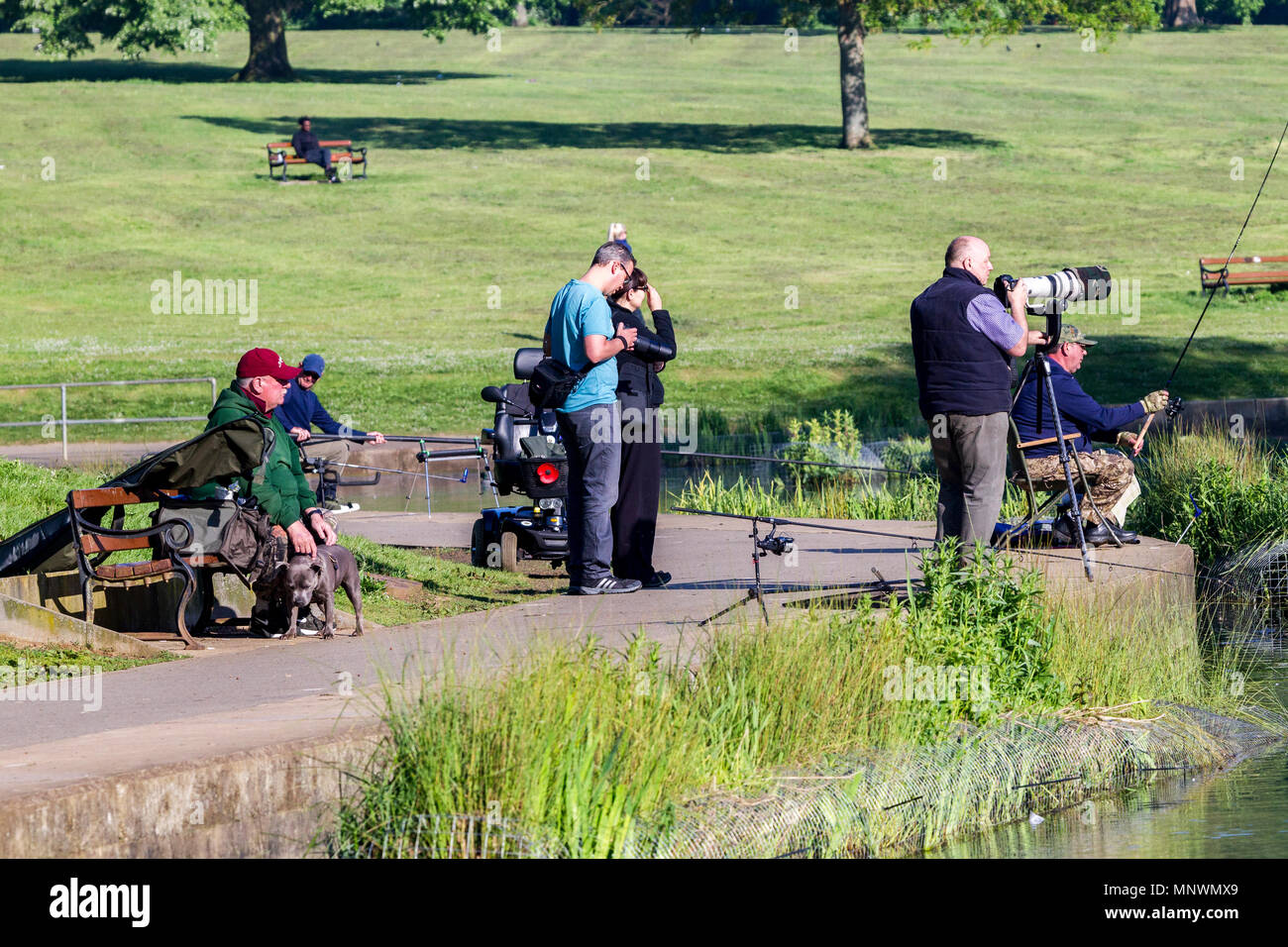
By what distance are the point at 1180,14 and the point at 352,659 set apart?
83129 mm

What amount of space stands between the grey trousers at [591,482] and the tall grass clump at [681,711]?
185 centimetres

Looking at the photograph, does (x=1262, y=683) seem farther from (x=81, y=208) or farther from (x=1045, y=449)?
(x=81, y=208)

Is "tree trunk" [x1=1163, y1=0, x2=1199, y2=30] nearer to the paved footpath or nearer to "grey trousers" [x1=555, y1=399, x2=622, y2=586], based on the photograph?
the paved footpath

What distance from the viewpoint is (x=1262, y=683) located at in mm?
9609

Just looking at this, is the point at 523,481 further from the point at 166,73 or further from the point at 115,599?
the point at 166,73

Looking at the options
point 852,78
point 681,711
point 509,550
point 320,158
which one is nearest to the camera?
point 681,711

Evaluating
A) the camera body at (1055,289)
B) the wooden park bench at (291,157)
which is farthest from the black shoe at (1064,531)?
the wooden park bench at (291,157)

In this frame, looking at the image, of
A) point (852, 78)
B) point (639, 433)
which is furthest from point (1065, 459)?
point (852, 78)

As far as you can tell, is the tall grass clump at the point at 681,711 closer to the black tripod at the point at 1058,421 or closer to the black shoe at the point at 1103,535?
the black tripod at the point at 1058,421

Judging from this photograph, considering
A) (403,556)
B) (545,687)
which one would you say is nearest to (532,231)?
(403,556)

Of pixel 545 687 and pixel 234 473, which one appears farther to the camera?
pixel 234 473

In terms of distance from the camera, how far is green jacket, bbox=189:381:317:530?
29.5 ft

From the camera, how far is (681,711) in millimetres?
6688

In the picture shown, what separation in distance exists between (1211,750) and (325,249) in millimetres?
31519
